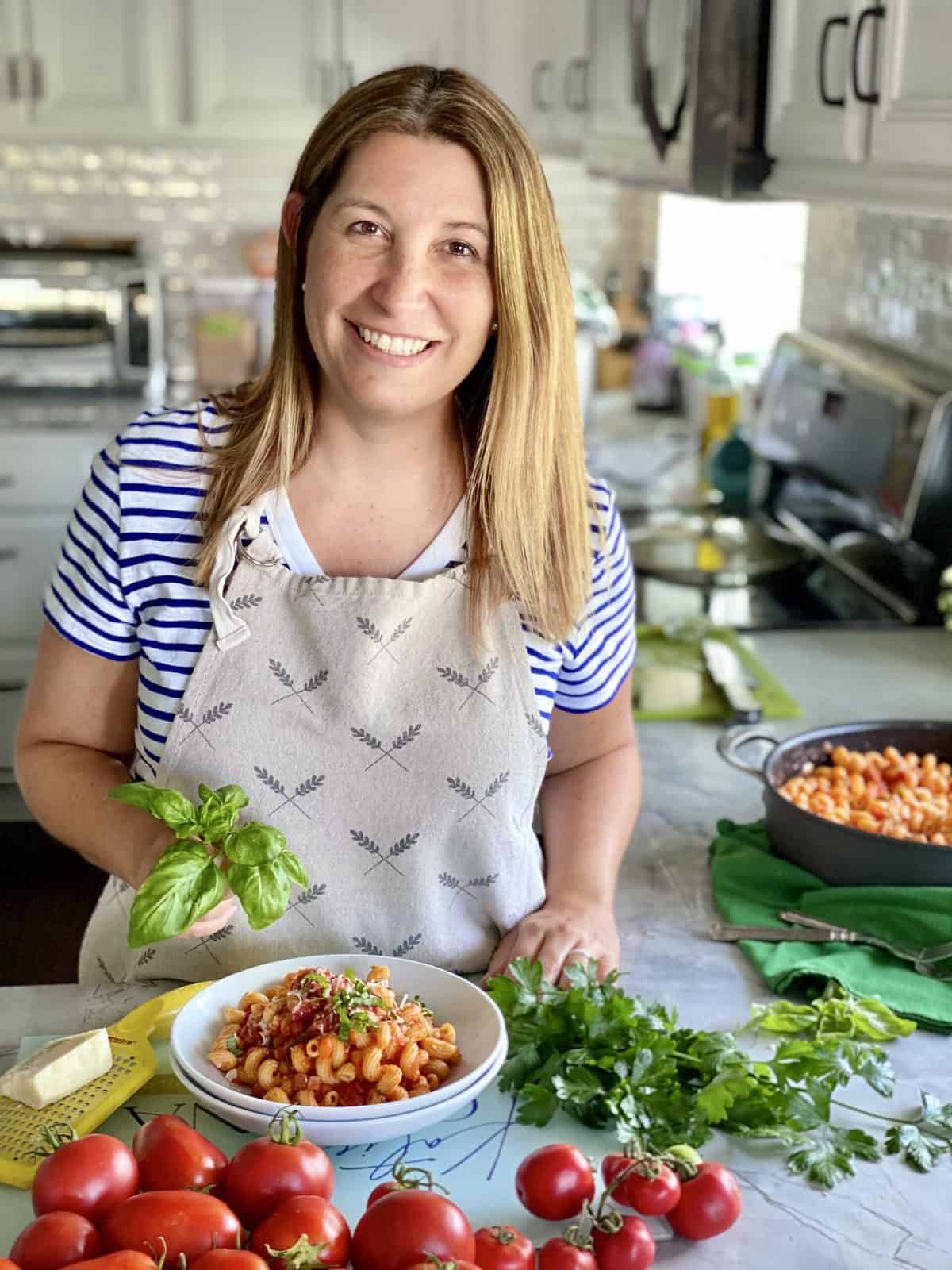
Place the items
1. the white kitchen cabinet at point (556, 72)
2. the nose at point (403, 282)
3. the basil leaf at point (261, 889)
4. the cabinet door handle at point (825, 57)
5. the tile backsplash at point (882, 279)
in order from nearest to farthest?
1. the basil leaf at point (261, 889)
2. the nose at point (403, 282)
3. the cabinet door handle at point (825, 57)
4. the tile backsplash at point (882, 279)
5. the white kitchen cabinet at point (556, 72)

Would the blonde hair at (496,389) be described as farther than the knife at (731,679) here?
No

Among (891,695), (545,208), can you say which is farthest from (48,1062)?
(891,695)

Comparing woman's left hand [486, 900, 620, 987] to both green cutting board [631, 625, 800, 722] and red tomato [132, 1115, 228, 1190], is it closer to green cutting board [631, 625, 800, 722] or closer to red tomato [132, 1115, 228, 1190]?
red tomato [132, 1115, 228, 1190]

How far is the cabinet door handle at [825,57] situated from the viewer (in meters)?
1.73

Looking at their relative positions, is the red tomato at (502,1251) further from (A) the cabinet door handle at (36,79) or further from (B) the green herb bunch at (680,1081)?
(A) the cabinet door handle at (36,79)

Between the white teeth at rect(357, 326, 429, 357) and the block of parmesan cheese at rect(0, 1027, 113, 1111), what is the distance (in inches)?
24.9

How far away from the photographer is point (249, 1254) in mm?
844

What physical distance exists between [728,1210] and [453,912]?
18.2 inches

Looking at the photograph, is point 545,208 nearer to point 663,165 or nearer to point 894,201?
point 894,201

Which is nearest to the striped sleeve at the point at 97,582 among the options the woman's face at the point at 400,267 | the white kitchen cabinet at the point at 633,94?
the woman's face at the point at 400,267

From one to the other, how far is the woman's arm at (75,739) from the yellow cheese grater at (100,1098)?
0.20 meters

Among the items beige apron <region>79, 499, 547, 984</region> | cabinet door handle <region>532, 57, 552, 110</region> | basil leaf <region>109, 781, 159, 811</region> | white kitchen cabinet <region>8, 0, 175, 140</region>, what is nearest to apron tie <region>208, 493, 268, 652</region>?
beige apron <region>79, 499, 547, 984</region>

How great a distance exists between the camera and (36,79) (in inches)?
162

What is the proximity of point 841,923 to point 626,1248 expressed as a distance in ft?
1.98
